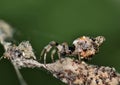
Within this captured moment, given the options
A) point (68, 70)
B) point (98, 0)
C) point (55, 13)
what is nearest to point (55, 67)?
point (68, 70)

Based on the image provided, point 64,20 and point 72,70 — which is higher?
point 64,20

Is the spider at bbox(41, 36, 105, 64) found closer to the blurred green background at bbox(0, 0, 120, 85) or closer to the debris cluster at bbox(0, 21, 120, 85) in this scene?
the debris cluster at bbox(0, 21, 120, 85)

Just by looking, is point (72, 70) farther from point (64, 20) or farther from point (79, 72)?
point (64, 20)

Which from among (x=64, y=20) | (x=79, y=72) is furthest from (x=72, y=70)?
(x=64, y=20)

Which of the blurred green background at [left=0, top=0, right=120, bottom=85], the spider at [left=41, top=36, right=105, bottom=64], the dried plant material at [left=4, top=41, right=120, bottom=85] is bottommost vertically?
the dried plant material at [left=4, top=41, right=120, bottom=85]

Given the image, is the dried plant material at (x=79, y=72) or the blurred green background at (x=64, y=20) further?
the blurred green background at (x=64, y=20)

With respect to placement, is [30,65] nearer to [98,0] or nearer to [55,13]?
[55,13]

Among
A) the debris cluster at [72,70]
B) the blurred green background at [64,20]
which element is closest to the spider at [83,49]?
the debris cluster at [72,70]

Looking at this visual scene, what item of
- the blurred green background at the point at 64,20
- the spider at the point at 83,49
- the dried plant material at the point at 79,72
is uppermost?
the blurred green background at the point at 64,20

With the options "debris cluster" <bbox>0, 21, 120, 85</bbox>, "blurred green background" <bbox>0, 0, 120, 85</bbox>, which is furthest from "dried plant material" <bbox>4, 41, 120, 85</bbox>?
"blurred green background" <bbox>0, 0, 120, 85</bbox>

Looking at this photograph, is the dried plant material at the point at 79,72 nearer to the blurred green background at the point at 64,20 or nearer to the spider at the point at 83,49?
the spider at the point at 83,49
